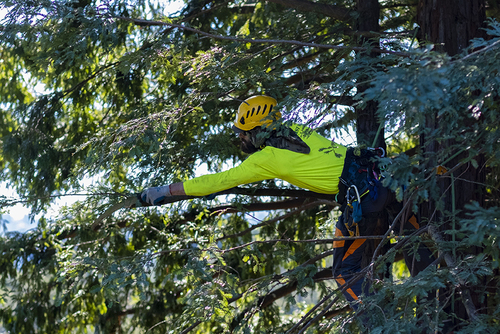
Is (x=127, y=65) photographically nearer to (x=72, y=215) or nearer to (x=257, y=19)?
(x=72, y=215)

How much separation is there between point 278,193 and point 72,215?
7.10 feet

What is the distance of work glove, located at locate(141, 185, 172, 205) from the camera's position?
388 centimetres

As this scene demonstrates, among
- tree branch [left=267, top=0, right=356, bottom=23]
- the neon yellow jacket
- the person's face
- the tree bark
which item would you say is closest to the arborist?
the neon yellow jacket

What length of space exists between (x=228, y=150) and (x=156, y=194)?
3.68 feet

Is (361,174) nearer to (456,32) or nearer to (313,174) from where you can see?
(313,174)

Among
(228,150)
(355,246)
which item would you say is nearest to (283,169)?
(355,246)

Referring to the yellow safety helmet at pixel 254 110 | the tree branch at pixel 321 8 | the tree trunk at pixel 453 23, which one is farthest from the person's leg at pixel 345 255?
the tree branch at pixel 321 8

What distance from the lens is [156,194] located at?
3898mm

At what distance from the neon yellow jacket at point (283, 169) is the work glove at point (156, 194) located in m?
0.21

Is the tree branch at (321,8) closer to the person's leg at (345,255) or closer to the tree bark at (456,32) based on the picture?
the tree bark at (456,32)

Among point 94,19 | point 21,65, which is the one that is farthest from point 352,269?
point 21,65

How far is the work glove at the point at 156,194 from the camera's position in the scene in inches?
153

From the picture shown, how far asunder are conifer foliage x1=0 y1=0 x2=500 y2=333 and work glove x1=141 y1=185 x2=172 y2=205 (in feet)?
1.45

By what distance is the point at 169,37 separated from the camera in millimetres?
4758
